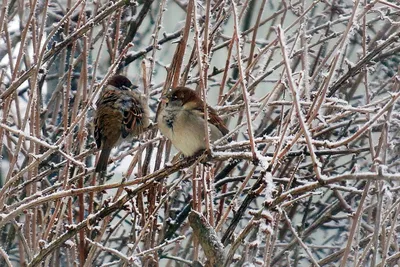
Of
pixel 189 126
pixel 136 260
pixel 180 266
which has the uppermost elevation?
pixel 189 126

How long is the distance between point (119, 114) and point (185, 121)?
842 millimetres

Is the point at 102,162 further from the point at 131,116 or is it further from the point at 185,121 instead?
the point at 131,116

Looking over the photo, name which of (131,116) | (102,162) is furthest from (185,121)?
(131,116)

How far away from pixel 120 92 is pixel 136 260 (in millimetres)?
1837

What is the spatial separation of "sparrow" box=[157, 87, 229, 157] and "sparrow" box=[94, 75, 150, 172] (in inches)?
20.8

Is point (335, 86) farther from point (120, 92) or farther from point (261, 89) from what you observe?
point (261, 89)

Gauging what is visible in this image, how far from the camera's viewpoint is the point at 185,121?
336 centimetres

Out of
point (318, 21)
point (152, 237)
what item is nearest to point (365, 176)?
point (152, 237)

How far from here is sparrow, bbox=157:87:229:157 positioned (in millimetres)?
3184

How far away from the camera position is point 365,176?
5.75 ft

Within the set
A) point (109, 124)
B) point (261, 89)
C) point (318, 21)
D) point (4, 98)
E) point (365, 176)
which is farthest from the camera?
point (261, 89)

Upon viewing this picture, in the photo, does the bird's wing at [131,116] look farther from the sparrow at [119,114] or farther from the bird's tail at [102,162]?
the bird's tail at [102,162]

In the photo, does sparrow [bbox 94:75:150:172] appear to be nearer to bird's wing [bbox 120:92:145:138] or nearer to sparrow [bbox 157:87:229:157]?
bird's wing [bbox 120:92:145:138]

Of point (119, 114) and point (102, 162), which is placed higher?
point (119, 114)
